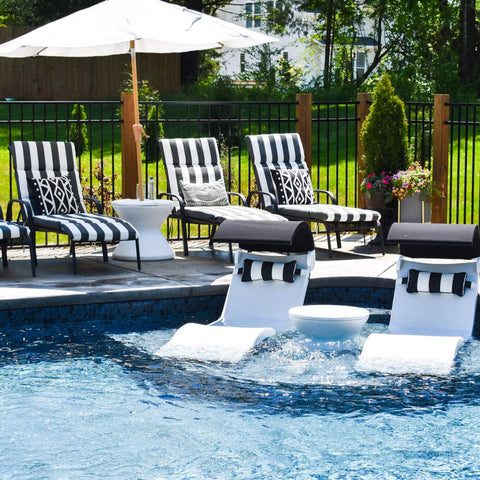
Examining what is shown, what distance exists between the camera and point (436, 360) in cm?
620

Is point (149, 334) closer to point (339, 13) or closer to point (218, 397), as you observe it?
point (218, 397)

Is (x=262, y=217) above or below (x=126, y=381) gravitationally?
above

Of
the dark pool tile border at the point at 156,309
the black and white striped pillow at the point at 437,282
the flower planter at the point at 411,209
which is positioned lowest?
the dark pool tile border at the point at 156,309

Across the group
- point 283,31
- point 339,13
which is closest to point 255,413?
point 339,13

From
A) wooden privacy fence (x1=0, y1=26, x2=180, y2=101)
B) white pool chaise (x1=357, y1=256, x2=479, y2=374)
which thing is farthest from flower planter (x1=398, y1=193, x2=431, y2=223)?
wooden privacy fence (x1=0, y1=26, x2=180, y2=101)

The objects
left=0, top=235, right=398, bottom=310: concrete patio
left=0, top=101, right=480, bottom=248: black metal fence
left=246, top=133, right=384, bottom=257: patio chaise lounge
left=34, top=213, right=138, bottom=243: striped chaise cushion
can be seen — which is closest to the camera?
left=0, top=235, right=398, bottom=310: concrete patio

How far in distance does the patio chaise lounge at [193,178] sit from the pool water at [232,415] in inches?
109

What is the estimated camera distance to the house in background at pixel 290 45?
2836 centimetres

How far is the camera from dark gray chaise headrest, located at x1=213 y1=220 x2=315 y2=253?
7.36 m

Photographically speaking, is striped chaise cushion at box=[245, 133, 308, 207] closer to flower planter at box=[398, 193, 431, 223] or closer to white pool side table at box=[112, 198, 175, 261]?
flower planter at box=[398, 193, 431, 223]

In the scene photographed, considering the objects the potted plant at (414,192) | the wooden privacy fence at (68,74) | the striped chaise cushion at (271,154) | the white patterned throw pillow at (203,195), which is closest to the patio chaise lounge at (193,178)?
the white patterned throw pillow at (203,195)

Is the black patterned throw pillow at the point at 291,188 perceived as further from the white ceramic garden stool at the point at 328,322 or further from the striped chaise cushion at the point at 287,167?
the white ceramic garden stool at the point at 328,322

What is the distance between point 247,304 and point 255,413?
2.12m

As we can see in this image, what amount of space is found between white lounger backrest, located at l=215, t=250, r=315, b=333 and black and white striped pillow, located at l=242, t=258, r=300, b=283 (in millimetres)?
34
